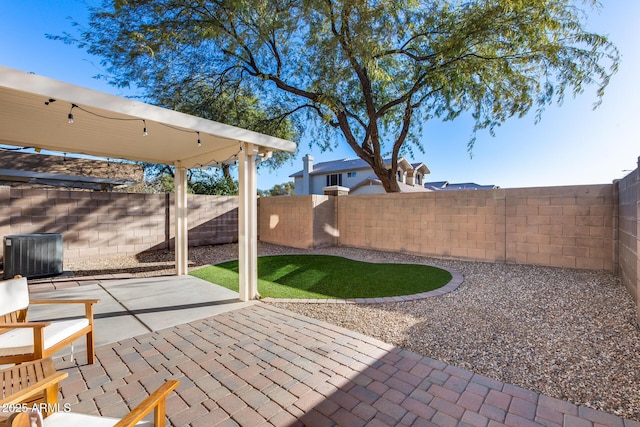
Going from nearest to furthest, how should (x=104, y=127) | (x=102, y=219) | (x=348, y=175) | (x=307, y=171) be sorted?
(x=104, y=127) → (x=102, y=219) → (x=348, y=175) → (x=307, y=171)

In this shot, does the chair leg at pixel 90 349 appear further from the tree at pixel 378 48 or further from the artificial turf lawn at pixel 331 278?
the tree at pixel 378 48

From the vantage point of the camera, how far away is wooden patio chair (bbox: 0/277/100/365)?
7.70 ft

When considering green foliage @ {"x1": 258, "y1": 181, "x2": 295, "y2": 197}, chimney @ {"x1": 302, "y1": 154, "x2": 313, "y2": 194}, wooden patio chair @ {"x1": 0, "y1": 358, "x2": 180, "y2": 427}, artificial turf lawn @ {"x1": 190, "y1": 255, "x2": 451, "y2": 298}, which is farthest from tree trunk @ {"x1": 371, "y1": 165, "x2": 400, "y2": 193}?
green foliage @ {"x1": 258, "y1": 181, "x2": 295, "y2": 197}

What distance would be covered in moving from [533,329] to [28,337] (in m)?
5.49

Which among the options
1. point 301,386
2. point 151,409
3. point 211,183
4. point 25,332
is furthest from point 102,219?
point 151,409

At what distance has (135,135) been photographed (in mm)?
4723

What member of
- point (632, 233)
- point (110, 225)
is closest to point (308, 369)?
point (632, 233)

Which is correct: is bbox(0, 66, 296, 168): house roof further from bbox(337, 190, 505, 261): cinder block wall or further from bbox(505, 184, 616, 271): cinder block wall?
bbox(505, 184, 616, 271): cinder block wall

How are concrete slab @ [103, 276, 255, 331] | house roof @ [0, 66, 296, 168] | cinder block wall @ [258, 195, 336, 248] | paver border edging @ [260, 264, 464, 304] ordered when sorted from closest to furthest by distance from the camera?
house roof @ [0, 66, 296, 168] → concrete slab @ [103, 276, 255, 331] → paver border edging @ [260, 264, 464, 304] → cinder block wall @ [258, 195, 336, 248]

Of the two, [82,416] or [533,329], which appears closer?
[82,416]

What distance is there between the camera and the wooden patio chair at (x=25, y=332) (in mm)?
2346

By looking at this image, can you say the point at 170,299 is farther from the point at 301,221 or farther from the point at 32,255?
the point at 301,221

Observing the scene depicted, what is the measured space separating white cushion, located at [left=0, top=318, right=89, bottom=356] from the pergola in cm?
230

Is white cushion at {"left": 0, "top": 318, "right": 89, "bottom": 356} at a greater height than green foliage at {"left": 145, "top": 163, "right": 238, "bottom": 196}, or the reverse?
green foliage at {"left": 145, "top": 163, "right": 238, "bottom": 196}
